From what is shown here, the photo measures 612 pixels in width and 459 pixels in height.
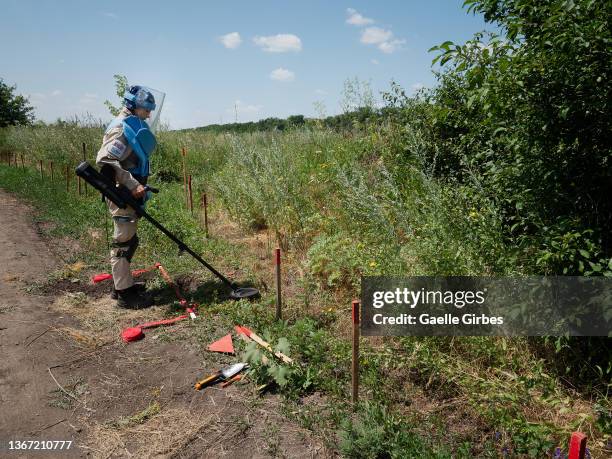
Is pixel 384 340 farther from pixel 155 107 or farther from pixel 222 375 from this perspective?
pixel 155 107

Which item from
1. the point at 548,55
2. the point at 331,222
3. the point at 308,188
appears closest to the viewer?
the point at 548,55

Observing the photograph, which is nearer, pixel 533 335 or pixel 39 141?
pixel 533 335

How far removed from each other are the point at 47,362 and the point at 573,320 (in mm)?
4058

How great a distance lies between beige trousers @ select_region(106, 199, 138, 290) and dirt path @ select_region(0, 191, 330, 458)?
1.12 ft

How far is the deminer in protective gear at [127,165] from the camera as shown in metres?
4.78

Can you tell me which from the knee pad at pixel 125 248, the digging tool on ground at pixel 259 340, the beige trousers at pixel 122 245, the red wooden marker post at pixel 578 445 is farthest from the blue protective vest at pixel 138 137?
the red wooden marker post at pixel 578 445

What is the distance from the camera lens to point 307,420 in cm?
285

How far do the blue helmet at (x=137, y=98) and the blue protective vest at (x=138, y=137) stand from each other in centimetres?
14

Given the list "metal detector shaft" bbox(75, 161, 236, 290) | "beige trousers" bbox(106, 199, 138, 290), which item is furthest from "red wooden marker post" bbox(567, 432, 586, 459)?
"beige trousers" bbox(106, 199, 138, 290)

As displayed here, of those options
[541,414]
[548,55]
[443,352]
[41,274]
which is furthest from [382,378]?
[41,274]

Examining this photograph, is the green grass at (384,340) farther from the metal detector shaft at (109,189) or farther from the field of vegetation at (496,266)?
the metal detector shaft at (109,189)

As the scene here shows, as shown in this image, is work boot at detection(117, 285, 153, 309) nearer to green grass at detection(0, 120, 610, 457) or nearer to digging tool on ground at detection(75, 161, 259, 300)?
green grass at detection(0, 120, 610, 457)

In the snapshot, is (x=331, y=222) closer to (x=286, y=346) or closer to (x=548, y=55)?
(x=286, y=346)

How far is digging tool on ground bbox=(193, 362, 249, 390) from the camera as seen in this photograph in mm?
3371
